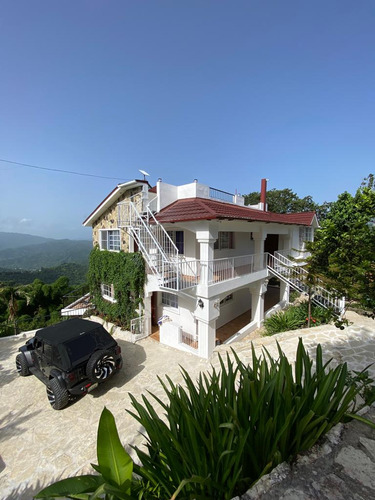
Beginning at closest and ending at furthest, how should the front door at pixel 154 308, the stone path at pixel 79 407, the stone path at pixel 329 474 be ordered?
the stone path at pixel 329 474, the stone path at pixel 79 407, the front door at pixel 154 308

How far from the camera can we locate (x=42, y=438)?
18.0 ft

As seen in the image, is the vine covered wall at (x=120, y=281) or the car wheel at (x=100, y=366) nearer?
the car wheel at (x=100, y=366)

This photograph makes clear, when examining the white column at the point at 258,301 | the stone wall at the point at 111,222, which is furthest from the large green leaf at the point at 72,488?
the white column at the point at 258,301

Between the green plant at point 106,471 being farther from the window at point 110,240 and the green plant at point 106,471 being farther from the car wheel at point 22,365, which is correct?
the window at point 110,240

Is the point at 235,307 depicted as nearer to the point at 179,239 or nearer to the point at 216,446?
the point at 179,239

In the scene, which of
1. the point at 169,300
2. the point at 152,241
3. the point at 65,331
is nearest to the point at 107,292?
the point at 169,300

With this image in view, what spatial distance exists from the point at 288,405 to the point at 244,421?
547mm

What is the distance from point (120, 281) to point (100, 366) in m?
5.80

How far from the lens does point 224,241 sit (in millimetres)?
12523

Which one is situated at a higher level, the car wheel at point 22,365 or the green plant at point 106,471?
the green plant at point 106,471

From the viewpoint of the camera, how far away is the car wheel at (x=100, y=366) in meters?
6.23

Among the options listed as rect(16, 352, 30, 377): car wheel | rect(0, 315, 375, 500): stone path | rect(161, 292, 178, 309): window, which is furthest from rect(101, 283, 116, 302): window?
rect(16, 352, 30, 377): car wheel

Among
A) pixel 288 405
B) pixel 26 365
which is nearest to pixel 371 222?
pixel 288 405

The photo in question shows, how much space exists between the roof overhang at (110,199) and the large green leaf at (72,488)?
34.8 feet
